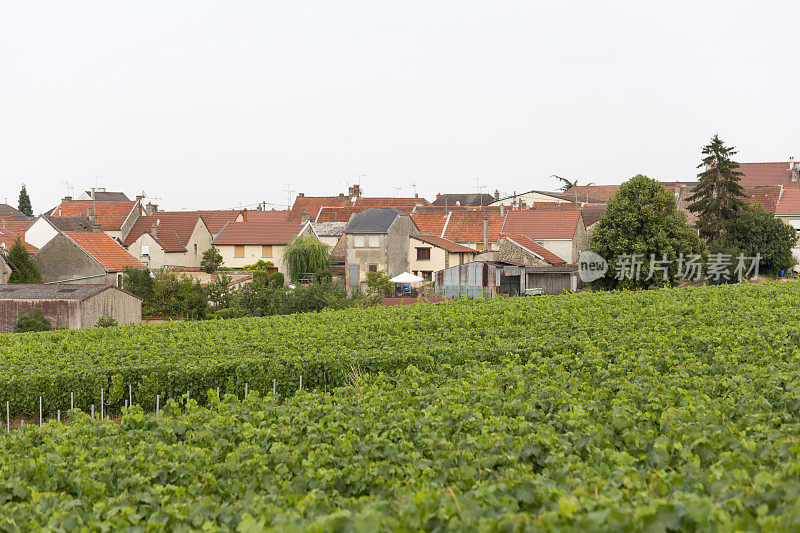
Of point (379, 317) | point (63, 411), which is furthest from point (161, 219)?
point (63, 411)

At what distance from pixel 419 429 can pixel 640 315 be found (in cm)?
1743

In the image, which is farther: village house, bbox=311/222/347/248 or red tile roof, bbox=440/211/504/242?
village house, bbox=311/222/347/248

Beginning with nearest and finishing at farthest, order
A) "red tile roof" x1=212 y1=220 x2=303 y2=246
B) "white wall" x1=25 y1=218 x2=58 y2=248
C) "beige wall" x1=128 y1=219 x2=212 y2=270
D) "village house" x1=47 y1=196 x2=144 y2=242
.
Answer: "white wall" x1=25 y1=218 x2=58 y2=248
"red tile roof" x1=212 y1=220 x2=303 y2=246
"beige wall" x1=128 y1=219 x2=212 y2=270
"village house" x1=47 y1=196 x2=144 y2=242

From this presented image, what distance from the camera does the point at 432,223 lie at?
229 feet

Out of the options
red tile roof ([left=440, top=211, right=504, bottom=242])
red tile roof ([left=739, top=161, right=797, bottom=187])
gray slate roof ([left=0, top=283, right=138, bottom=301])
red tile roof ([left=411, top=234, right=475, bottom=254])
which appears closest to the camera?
gray slate roof ([left=0, top=283, right=138, bottom=301])

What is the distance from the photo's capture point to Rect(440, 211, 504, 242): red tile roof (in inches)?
2591

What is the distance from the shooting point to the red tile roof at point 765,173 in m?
95.0

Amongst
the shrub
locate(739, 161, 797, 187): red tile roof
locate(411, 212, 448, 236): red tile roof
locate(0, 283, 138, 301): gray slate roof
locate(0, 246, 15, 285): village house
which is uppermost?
locate(739, 161, 797, 187): red tile roof

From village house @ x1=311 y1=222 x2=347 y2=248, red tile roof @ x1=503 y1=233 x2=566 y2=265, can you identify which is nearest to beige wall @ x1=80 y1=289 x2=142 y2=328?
red tile roof @ x1=503 y1=233 x2=566 y2=265

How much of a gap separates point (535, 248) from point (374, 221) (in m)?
12.6

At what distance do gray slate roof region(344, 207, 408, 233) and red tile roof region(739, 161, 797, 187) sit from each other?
185 feet

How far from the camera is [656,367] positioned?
14.9m

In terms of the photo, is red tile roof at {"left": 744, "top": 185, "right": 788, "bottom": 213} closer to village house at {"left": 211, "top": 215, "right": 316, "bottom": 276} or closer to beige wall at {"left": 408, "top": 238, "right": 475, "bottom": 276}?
beige wall at {"left": 408, "top": 238, "right": 475, "bottom": 276}

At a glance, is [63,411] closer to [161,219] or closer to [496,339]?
[496,339]
